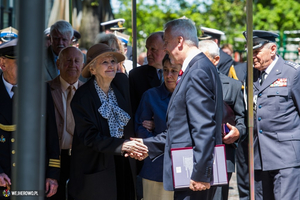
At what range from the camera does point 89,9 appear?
1446 centimetres

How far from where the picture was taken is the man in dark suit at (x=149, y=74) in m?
4.52

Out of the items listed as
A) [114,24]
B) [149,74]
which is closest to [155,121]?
[149,74]

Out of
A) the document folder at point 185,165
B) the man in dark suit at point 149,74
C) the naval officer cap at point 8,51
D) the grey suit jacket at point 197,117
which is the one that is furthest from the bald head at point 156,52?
the document folder at point 185,165

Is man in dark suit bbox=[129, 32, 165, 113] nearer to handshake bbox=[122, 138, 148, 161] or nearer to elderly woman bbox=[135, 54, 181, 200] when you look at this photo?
elderly woman bbox=[135, 54, 181, 200]

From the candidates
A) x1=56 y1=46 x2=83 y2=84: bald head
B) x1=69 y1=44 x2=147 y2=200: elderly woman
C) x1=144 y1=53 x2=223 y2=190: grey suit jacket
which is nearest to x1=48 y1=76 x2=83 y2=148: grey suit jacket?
x1=56 y1=46 x2=83 y2=84: bald head

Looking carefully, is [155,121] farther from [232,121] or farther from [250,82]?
[250,82]

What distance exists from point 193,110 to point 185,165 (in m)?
0.36

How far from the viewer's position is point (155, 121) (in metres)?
3.79

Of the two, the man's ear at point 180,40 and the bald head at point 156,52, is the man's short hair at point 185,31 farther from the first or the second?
the bald head at point 156,52

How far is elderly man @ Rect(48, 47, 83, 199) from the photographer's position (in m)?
4.09

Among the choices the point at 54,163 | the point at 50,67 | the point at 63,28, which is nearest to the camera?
the point at 54,163

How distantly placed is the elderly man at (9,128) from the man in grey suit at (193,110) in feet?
2.91

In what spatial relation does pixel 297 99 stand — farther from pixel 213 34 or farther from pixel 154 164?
pixel 213 34

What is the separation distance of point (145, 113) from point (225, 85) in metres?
0.91
